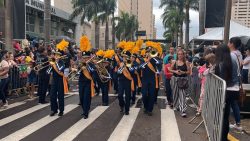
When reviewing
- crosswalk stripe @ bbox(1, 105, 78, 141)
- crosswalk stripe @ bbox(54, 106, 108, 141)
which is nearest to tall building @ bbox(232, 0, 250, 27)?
crosswalk stripe @ bbox(54, 106, 108, 141)

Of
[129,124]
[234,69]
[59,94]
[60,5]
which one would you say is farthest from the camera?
[60,5]

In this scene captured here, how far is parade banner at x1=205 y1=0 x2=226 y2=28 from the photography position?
15.6 metres

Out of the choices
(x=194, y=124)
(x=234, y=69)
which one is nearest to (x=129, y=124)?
(x=194, y=124)

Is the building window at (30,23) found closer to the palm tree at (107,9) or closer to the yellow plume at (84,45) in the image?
the palm tree at (107,9)

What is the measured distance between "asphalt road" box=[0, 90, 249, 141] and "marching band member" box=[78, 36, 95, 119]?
35 centimetres

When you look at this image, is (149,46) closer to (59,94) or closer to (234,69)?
(59,94)

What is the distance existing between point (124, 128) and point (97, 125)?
0.72m

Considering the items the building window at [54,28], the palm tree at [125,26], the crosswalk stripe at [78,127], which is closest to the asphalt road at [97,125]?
the crosswalk stripe at [78,127]

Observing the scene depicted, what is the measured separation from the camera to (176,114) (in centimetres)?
1053

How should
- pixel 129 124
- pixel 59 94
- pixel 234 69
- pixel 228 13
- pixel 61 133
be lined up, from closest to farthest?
pixel 234 69, pixel 61 133, pixel 129 124, pixel 59 94, pixel 228 13

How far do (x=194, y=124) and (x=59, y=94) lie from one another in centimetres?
356

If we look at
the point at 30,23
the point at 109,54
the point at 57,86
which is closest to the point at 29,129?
the point at 57,86

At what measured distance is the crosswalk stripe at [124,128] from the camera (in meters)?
7.74

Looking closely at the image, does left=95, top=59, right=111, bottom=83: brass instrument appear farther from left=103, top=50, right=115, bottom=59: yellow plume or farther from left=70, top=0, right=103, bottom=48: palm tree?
left=70, top=0, right=103, bottom=48: palm tree
